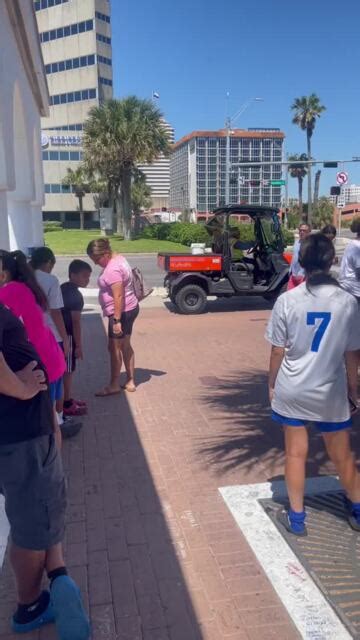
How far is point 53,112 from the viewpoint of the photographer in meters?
66.1

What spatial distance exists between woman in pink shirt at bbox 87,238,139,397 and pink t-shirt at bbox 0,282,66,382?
7.54 ft

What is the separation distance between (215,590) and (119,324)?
3264 millimetres

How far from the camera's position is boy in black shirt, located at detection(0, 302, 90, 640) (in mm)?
2369

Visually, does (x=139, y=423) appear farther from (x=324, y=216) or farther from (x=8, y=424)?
(x=324, y=216)

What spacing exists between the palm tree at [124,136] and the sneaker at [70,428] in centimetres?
3409

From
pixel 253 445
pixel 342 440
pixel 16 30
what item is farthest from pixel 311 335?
pixel 16 30

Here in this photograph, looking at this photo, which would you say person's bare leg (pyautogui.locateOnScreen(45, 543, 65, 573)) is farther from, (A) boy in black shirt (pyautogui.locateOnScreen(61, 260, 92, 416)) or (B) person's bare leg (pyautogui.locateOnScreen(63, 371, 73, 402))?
(B) person's bare leg (pyautogui.locateOnScreen(63, 371, 73, 402))

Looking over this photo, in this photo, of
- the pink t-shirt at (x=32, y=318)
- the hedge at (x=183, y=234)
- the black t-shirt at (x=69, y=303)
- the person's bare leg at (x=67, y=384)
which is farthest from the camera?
the hedge at (x=183, y=234)

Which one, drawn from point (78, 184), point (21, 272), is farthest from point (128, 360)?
point (78, 184)

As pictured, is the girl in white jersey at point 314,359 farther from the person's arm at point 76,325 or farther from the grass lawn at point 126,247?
the grass lawn at point 126,247

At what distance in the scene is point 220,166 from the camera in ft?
239

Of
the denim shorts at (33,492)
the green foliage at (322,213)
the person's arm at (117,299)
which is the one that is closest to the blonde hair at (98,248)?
the person's arm at (117,299)

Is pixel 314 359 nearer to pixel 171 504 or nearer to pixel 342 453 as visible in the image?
pixel 342 453

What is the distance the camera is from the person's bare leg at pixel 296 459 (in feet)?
10.9
